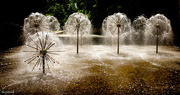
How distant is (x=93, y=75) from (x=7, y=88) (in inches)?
152

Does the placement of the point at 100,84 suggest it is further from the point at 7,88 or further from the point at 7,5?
the point at 7,5

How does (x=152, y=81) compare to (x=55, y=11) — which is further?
(x=55, y=11)

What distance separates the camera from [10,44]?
1498cm

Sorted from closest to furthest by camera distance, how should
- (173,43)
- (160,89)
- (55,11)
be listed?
1. (160,89)
2. (173,43)
3. (55,11)

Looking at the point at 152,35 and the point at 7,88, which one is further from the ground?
the point at 152,35

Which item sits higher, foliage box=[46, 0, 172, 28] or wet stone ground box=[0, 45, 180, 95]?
foliage box=[46, 0, 172, 28]

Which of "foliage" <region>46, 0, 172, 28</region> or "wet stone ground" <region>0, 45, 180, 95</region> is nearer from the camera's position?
"wet stone ground" <region>0, 45, 180, 95</region>

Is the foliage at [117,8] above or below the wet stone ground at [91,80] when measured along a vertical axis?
above

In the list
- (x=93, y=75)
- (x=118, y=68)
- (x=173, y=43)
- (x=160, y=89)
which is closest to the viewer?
(x=160, y=89)

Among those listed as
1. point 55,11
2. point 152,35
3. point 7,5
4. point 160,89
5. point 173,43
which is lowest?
point 160,89

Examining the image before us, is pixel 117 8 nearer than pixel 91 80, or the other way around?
pixel 91 80

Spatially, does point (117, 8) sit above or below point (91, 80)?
above

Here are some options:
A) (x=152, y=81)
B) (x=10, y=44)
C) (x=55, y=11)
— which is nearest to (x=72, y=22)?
(x=10, y=44)

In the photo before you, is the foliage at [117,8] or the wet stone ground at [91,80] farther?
the foliage at [117,8]
